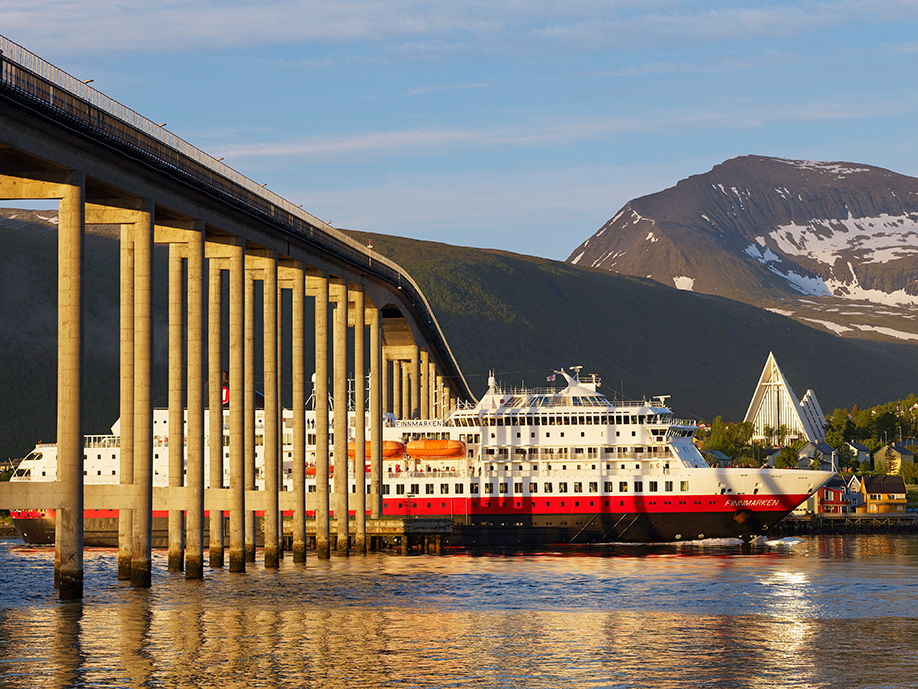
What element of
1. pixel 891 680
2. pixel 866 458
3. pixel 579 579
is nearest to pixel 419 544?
pixel 579 579

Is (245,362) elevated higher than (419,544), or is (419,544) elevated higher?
(245,362)

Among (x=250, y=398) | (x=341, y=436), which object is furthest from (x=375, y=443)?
(x=250, y=398)

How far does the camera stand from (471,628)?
1597 inches

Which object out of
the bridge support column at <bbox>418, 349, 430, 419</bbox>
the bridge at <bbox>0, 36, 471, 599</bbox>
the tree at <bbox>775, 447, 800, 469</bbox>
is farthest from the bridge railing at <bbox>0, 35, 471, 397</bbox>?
the tree at <bbox>775, 447, 800, 469</bbox>

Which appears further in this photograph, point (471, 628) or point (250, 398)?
point (250, 398)

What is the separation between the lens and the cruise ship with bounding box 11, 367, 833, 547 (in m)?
84.4

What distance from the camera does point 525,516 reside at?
86188 mm

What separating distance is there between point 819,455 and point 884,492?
2931 centimetres

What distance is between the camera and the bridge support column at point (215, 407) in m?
59.4

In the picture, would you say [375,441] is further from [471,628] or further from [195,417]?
[471,628]

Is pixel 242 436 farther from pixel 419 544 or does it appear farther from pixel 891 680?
pixel 891 680

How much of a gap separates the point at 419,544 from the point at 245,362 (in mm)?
24601

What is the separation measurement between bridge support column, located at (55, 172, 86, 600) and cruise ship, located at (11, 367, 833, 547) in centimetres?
4028

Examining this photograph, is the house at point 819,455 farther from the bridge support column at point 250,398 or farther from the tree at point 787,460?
the bridge support column at point 250,398
